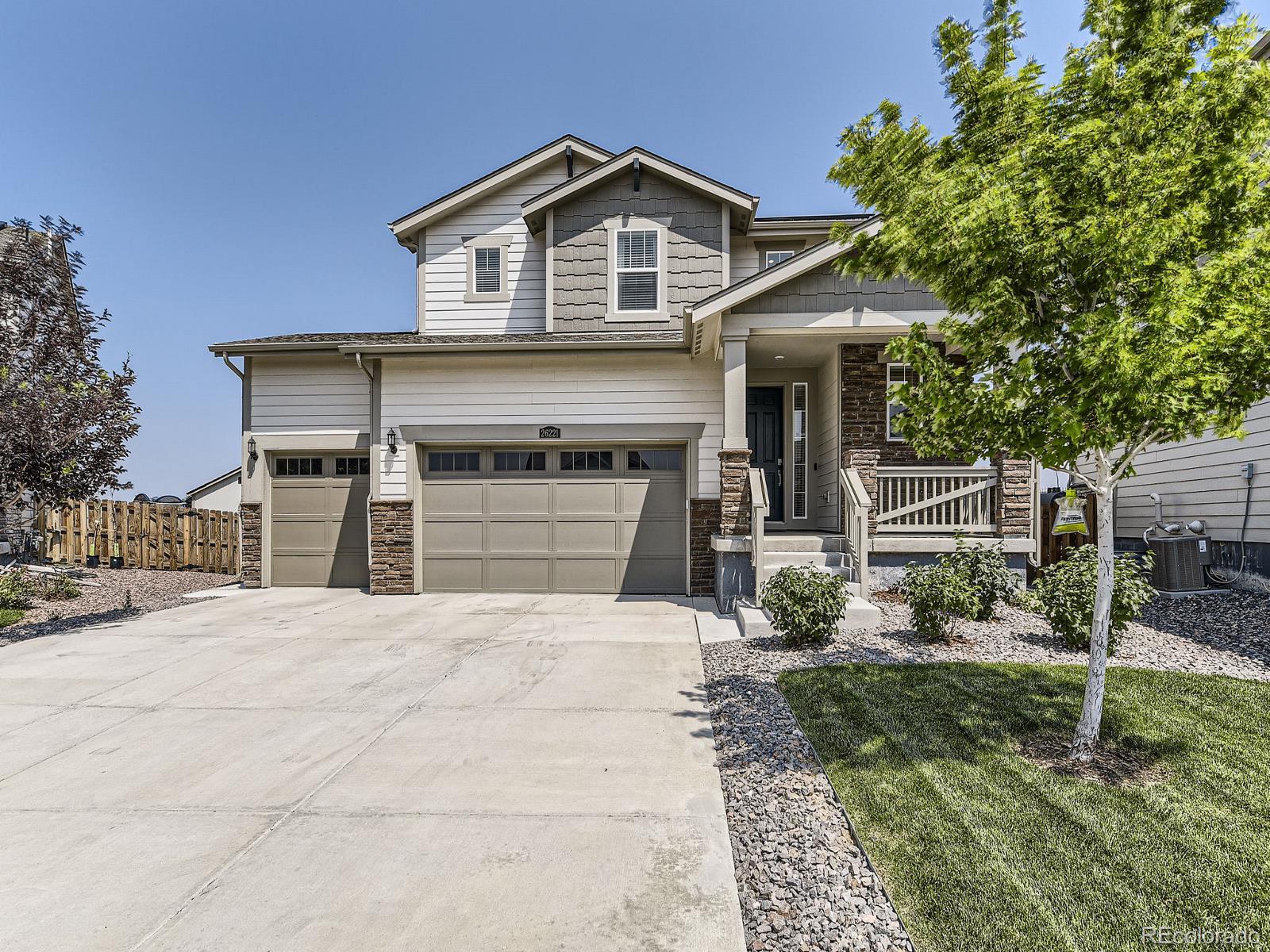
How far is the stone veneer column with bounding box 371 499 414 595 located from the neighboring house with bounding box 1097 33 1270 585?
9.92 metres

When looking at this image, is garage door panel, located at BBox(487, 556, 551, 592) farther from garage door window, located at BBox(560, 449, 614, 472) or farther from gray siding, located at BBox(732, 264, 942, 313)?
gray siding, located at BBox(732, 264, 942, 313)

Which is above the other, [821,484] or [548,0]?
[548,0]

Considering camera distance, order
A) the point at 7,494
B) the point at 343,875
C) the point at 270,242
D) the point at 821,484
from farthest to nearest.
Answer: the point at 270,242
the point at 821,484
the point at 7,494
the point at 343,875

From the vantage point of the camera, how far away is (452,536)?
1020cm

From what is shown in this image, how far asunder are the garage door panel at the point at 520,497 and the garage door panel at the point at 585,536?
449 millimetres

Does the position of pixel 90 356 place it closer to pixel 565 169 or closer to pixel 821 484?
pixel 565 169

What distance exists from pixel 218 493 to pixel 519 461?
10.8 metres

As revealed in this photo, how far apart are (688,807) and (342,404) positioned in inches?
369

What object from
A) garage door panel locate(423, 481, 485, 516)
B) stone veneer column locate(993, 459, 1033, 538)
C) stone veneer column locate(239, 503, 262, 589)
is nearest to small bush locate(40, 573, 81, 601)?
stone veneer column locate(239, 503, 262, 589)

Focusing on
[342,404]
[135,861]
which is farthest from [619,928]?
[342,404]

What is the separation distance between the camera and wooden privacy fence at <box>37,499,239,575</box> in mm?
12836

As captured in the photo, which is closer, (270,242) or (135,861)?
(135,861)

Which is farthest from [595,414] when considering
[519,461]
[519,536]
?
[519,536]

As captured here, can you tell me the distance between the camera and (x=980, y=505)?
28.0 ft
